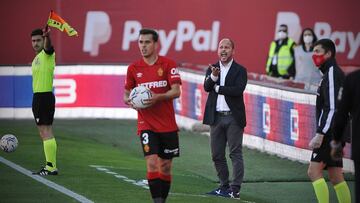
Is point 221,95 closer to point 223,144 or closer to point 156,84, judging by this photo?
point 223,144

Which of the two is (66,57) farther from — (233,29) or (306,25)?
(306,25)

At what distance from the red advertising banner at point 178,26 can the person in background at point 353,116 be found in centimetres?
1729

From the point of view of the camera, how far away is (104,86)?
25125 millimetres

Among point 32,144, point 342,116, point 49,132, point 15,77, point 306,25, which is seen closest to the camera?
point 342,116

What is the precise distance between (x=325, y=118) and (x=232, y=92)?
103 inches

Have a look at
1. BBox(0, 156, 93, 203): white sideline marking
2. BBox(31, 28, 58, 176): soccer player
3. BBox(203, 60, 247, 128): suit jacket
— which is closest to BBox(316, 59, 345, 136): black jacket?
BBox(203, 60, 247, 128): suit jacket

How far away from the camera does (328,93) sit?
12.4 metres

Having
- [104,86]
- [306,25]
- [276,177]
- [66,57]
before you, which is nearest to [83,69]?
[104,86]

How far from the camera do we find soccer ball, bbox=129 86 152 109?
1240 centimetres

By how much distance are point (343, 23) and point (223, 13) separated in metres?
3.28

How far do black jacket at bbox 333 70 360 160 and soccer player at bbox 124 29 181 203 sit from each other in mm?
2789

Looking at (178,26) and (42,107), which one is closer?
(42,107)

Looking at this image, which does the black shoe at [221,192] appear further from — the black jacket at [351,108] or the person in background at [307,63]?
the person in background at [307,63]

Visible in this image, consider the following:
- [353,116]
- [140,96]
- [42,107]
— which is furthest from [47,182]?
[353,116]
